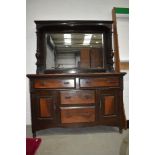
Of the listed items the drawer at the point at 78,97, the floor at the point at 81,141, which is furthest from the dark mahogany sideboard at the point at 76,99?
the floor at the point at 81,141

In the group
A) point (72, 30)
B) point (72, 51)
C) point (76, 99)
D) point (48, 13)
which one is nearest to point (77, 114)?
point (76, 99)

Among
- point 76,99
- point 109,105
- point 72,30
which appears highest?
point 72,30

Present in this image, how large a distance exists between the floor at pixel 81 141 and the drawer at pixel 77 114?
0.24m

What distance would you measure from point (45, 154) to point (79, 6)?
251 cm

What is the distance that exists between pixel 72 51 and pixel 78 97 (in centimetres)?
93

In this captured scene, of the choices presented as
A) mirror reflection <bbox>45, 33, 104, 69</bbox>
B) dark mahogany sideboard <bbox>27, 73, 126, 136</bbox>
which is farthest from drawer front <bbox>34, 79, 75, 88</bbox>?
mirror reflection <bbox>45, 33, 104, 69</bbox>

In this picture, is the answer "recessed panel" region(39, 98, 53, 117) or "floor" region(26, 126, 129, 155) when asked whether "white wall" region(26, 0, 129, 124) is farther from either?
"floor" region(26, 126, 129, 155)

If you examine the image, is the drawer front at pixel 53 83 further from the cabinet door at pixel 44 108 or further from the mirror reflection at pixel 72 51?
the mirror reflection at pixel 72 51

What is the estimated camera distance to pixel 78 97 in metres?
2.55

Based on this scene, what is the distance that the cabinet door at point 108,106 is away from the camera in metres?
2.58

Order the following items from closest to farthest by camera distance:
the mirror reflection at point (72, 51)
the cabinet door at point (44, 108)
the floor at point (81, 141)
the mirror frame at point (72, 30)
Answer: the floor at point (81, 141) → the cabinet door at point (44, 108) → the mirror frame at point (72, 30) → the mirror reflection at point (72, 51)

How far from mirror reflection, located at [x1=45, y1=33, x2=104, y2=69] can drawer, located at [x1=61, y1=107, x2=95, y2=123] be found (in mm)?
865

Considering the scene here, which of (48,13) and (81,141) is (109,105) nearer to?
(81,141)
